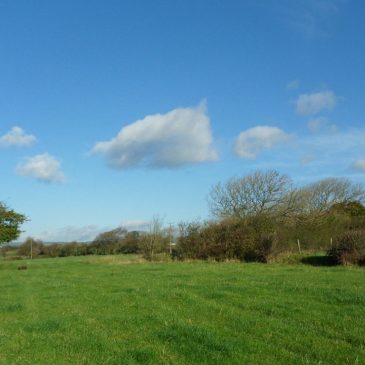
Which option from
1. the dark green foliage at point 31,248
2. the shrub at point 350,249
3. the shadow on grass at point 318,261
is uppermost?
the dark green foliage at point 31,248

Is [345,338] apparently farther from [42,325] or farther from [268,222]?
[268,222]

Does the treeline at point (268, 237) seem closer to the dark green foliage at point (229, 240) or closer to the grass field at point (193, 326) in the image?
the dark green foliage at point (229, 240)

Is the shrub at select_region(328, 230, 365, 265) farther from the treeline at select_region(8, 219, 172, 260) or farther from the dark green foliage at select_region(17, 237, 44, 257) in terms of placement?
the dark green foliage at select_region(17, 237, 44, 257)

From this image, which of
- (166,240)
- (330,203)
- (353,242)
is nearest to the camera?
(353,242)

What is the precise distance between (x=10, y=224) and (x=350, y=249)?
114 ft

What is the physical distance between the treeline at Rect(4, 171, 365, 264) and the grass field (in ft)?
54.6

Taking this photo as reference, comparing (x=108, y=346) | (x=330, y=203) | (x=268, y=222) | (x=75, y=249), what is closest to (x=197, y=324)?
(x=108, y=346)

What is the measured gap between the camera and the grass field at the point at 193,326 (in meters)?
7.77

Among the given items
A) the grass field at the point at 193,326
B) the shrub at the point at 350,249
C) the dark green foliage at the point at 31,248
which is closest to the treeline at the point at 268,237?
the shrub at the point at 350,249

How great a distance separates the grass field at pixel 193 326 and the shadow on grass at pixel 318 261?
13790 mm

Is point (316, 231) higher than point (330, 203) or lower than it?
lower

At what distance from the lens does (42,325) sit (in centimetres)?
1081

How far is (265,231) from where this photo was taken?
37531 millimetres

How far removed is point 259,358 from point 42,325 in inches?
218
